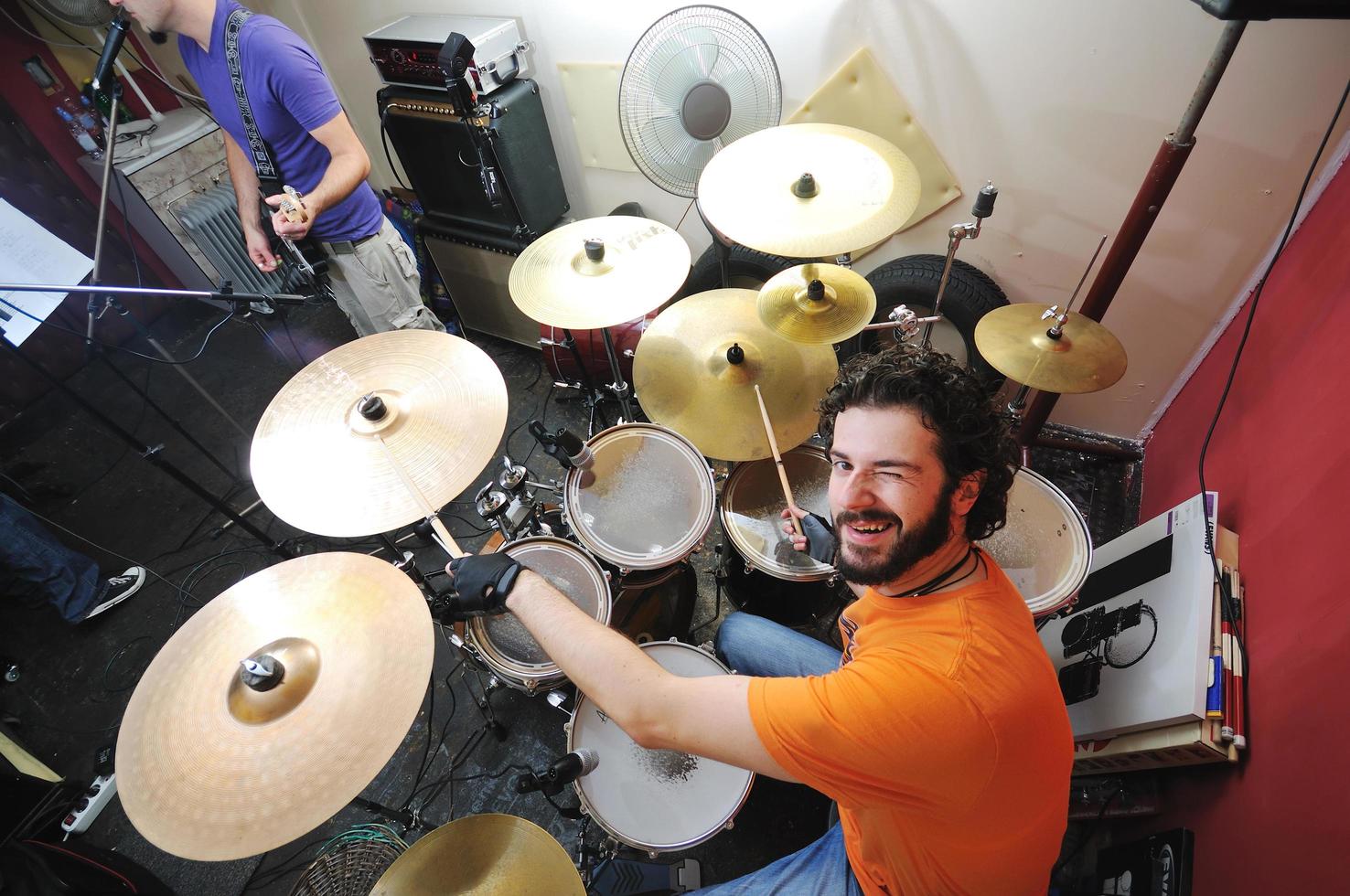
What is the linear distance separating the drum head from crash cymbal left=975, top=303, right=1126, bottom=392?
2.09ft

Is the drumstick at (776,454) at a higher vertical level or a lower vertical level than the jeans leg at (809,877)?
higher

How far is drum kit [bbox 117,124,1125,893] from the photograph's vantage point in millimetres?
1125

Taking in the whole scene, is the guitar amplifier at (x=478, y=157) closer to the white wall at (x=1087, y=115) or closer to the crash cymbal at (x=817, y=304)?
the white wall at (x=1087, y=115)

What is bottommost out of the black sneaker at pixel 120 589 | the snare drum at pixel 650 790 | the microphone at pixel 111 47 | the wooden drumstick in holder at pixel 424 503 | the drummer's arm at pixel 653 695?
the black sneaker at pixel 120 589

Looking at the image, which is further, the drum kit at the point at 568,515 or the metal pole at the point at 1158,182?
the metal pole at the point at 1158,182

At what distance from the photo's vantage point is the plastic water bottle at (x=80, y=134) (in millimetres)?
3232

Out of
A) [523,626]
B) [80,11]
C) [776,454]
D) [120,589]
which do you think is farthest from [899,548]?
[80,11]

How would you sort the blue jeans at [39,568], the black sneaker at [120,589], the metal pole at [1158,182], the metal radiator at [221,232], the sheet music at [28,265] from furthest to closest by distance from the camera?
1. the metal radiator at [221,232]
2. the black sneaker at [120,589]
3. the blue jeans at [39,568]
4. the sheet music at [28,265]
5. the metal pole at [1158,182]

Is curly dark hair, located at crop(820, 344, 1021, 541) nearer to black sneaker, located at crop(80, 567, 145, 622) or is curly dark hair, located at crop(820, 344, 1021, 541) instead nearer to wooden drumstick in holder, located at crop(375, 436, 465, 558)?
wooden drumstick in holder, located at crop(375, 436, 465, 558)

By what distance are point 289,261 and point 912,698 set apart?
4294 mm

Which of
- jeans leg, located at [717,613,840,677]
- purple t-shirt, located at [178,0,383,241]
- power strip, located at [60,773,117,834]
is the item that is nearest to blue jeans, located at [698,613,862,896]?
jeans leg, located at [717,613,840,677]

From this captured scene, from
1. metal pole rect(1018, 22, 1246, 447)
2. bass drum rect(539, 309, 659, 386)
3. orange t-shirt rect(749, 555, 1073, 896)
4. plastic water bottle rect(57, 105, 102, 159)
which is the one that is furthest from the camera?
plastic water bottle rect(57, 105, 102, 159)

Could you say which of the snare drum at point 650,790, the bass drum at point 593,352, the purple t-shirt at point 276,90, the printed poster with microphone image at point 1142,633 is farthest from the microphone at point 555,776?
the purple t-shirt at point 276,90

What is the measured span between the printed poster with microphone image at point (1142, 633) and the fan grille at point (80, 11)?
5.21 m
